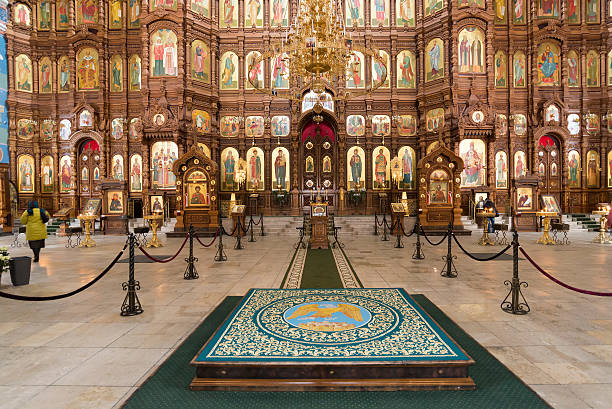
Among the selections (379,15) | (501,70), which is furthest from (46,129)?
(501,70)

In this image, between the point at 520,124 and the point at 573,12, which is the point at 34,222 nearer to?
the point at 520,124

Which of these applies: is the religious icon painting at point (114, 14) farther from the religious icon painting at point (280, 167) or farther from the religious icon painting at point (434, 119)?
the religious icon painting at point (434, 119)

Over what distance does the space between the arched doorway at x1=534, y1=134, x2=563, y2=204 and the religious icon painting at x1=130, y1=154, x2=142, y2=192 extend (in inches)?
948

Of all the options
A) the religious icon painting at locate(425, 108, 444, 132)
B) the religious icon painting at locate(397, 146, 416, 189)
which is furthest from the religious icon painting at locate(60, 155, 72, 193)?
the religious icon painting at locate(425, 108, 444, 132)

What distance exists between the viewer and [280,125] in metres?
21.5

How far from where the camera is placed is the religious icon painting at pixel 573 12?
67.7 feet

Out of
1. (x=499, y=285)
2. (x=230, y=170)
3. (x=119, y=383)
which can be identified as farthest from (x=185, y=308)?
(x=230, y=170)

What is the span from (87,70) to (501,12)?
84.6ft

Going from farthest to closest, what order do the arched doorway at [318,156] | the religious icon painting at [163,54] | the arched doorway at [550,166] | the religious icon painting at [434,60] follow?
1. the arched doorway at [318,156]
2. the arched doorway at [550,166]
3. the religious icon painting at [434,60]
4. the religious icon painting at [163,54]

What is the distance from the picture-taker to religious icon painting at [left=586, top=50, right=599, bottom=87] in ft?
67.7

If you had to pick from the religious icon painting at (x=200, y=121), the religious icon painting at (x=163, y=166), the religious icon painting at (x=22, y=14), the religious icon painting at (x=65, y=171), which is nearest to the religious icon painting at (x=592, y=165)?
the religious icon painting at (x=200, y=121)

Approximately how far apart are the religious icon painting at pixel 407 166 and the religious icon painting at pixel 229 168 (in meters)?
10.4

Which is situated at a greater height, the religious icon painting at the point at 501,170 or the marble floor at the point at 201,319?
the religious icon painting at the point at 501,170

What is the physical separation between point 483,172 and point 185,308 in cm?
1872
